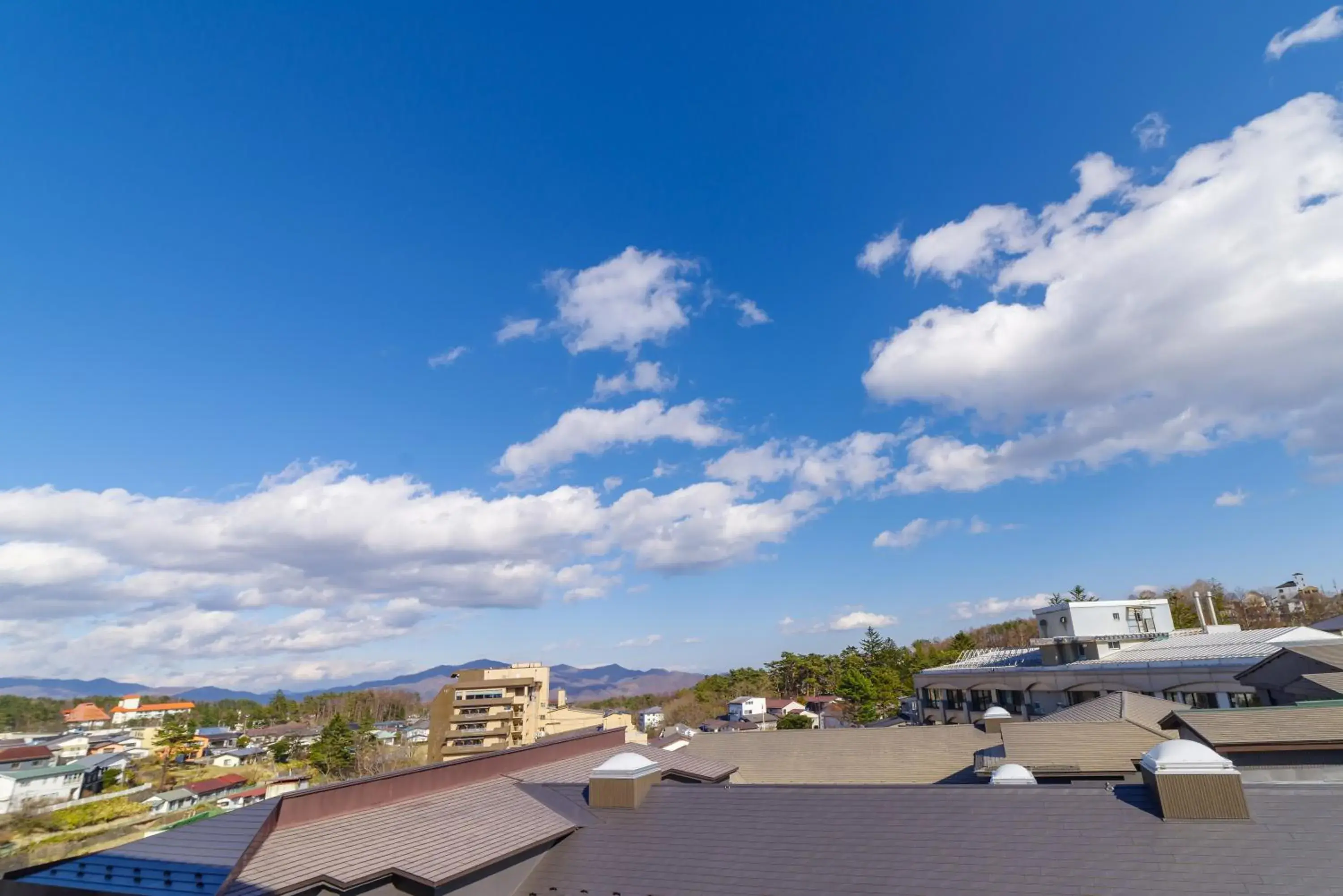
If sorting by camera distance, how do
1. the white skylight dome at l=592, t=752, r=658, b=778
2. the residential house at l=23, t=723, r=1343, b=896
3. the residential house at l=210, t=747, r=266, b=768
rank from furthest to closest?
1. the residential house at l=210, t=747, r=266, b=768
2. the white skylight dome at l=592, t=752, r=658, b=778
3. the residential house at l=23, t=723, r=1343, b=896

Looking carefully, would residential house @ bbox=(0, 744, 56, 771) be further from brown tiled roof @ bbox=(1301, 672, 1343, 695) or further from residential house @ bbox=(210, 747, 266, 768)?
brown tiled roof @ bbox=(1301, 672, 1343, 695)

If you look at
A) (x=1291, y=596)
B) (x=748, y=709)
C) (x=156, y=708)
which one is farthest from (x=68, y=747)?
(x=1291, y=596)

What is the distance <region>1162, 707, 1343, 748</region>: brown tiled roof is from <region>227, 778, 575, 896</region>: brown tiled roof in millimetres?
15051

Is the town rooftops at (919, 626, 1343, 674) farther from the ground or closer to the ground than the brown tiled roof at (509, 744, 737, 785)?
farther from the ground

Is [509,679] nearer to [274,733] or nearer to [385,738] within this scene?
[385,738]

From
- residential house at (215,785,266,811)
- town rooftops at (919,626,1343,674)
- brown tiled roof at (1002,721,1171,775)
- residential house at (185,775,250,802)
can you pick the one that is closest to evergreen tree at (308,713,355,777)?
residential house at (215,785,266,811)

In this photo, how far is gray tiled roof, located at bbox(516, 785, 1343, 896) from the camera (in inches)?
307

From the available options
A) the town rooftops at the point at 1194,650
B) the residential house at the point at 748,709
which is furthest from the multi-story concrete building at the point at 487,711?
the town rooftops at the point at 1194,650

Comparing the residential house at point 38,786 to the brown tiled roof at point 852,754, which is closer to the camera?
the brown tiled roof at point 852,754

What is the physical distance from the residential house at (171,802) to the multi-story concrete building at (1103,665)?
61.2 metres

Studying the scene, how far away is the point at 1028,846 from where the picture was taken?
28.6 feet

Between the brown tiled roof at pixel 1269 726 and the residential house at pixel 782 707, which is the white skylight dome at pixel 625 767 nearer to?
the brown tiled roof at pixel 1269 726

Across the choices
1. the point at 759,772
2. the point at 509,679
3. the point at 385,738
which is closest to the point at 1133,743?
the point at 759,772

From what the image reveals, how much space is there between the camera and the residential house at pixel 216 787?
52750 millimetres
